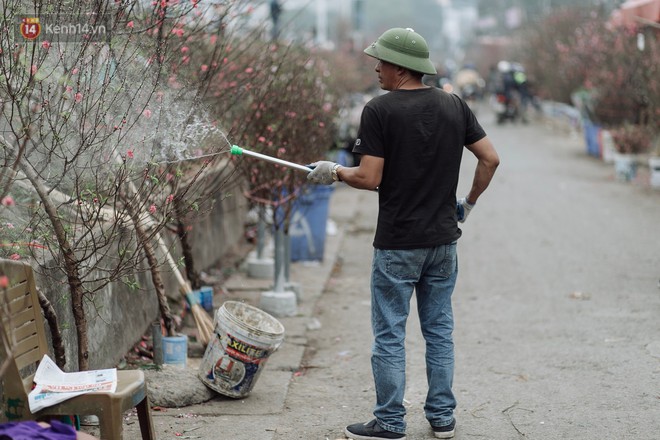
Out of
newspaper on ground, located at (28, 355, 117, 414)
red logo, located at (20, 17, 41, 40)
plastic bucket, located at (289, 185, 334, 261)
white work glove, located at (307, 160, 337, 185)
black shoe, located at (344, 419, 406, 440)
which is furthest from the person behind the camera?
plastic bucket, located at (289, 185, 334, 261)

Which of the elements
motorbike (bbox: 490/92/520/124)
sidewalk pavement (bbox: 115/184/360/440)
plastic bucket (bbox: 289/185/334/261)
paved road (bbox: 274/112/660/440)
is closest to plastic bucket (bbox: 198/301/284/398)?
sidewalk pavement (bbox: 115/184/360/440)

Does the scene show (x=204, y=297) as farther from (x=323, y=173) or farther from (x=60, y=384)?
(x=60, y=384)

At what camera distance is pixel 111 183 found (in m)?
4.95

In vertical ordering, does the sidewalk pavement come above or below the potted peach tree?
above

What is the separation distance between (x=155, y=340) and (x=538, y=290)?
13.7 ft

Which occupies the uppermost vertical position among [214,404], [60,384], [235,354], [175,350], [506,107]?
[60,384]

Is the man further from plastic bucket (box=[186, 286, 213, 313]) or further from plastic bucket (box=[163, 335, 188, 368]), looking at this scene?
plastic bucket (box=[186, 286, 213, 313])

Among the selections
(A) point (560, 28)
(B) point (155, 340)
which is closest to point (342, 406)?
(B) point (155, 340)

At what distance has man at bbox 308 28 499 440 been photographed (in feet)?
15.8

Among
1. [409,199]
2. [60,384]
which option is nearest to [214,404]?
[60,384]

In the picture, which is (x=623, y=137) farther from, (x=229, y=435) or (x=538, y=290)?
(x=229, y=435)

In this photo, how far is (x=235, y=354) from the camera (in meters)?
5.69

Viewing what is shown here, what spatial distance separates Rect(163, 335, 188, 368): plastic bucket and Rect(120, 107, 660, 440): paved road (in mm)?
453

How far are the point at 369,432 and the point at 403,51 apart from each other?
1.93 m
